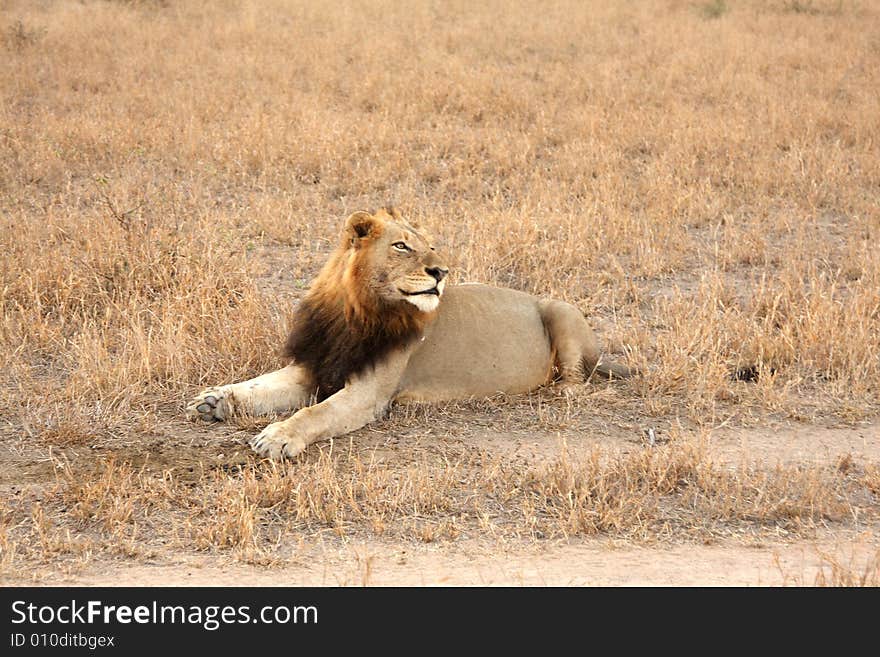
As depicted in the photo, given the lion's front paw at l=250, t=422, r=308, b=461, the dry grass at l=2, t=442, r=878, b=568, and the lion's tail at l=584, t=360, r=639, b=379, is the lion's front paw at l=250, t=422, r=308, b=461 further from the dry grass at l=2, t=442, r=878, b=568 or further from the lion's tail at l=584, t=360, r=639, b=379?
the lion's tail at l=584, t=360, r=639, b=379

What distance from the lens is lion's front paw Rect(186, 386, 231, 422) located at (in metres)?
5.64

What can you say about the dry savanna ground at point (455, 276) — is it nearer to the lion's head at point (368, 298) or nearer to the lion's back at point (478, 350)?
the lion's back at point (478, 350)

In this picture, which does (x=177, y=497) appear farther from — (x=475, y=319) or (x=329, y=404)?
(x=475, y=319)

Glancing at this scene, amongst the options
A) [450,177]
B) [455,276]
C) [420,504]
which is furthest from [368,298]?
[450,177]

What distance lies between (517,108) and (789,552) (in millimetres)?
8723

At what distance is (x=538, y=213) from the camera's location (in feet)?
30.1

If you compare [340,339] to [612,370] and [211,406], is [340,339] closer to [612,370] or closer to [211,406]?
[211,406]

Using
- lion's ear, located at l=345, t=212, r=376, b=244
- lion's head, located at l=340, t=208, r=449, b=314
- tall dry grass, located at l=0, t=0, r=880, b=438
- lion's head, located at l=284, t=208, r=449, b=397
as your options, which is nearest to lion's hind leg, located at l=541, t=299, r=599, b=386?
tall dry grass, located at l=0, t=0, r=880, b=438

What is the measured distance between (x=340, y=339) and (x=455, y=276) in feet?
7.94

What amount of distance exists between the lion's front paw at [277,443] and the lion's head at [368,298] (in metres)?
0.58

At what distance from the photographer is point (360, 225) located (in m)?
5.50

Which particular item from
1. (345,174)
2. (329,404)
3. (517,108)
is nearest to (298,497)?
(329,404)

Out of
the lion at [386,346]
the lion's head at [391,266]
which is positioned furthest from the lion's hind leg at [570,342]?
the lion's head at [391,266]

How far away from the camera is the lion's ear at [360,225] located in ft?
18.0
